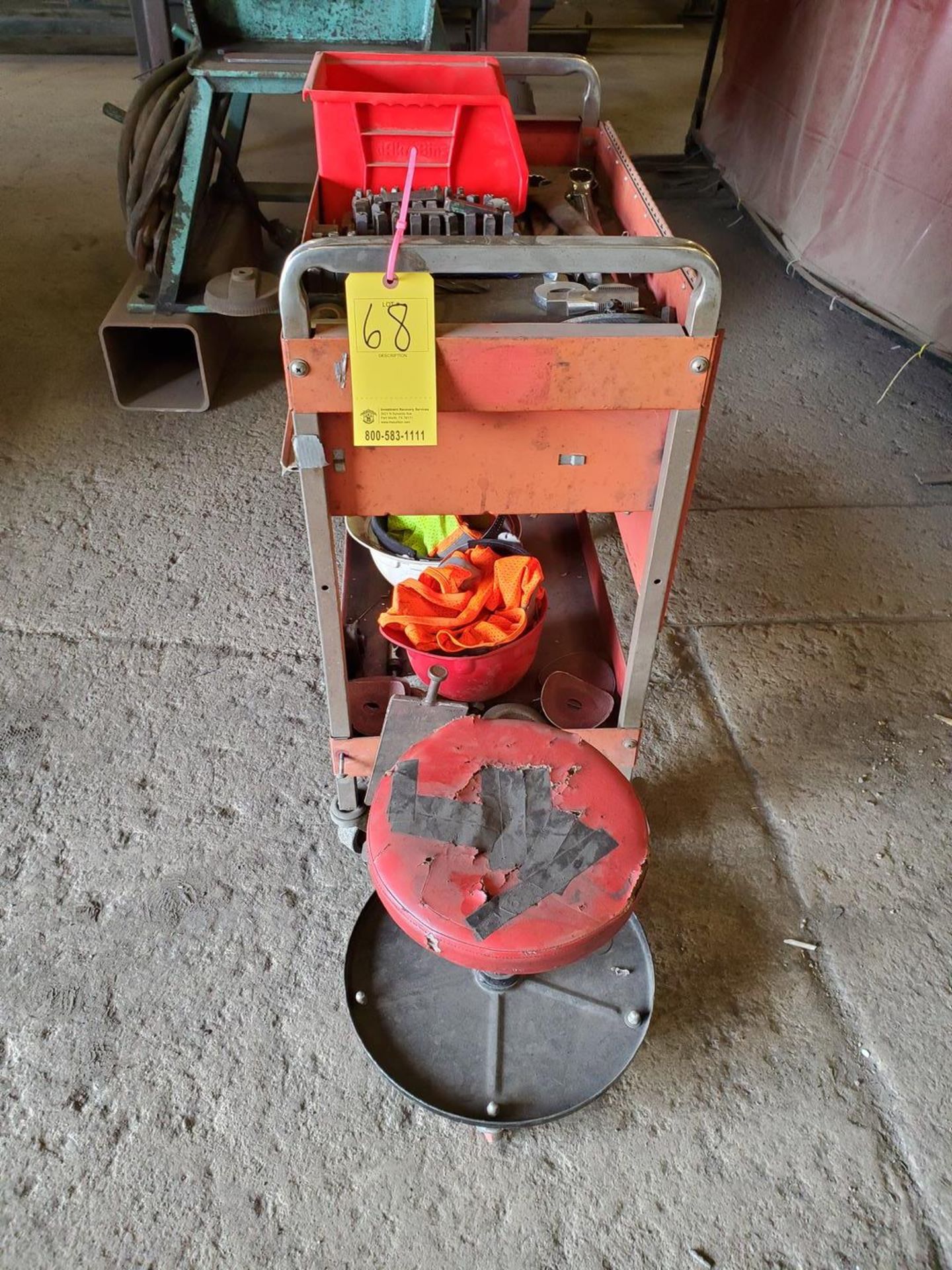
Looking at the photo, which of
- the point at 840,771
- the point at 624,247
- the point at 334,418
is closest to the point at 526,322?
the point at 624,247

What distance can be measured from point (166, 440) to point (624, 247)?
74.9 inches

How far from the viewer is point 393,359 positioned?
107 centimetres

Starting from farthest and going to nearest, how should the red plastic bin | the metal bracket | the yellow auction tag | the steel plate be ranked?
the red plastic bin < the steel plate < the metal bracket < the yellow auction tag

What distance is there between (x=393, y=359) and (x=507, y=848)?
609 millimetres

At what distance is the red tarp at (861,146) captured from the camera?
2.71m

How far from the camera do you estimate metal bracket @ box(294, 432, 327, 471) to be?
3.77ft

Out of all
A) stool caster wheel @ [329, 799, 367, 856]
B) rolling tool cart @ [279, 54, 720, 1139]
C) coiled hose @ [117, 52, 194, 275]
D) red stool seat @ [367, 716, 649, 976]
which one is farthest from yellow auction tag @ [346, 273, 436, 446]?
coiled hose @ [117, 52, 194, 275]

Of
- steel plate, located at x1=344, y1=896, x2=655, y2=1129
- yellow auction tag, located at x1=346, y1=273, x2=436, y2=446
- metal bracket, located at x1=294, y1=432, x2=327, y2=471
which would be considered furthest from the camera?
steel plate, located at x1=344, y1=896, x2=655, y2=1129

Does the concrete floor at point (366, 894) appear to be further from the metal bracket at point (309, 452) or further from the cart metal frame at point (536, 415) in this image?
the metal bracket at point (309, 452)

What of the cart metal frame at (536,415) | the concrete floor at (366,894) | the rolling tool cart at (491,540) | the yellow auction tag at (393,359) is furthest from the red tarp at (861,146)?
the yellow auction tag at (393,359)

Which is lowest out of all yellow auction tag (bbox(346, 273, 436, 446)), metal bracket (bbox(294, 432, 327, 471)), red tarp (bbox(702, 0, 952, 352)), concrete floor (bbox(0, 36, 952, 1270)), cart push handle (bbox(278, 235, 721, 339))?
concrete floor (bbox(0, 36, 952, 1270))

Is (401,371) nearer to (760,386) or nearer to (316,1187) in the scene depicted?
(316,1187)

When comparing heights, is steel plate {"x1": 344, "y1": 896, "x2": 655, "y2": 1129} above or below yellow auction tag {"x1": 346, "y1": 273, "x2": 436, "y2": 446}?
below

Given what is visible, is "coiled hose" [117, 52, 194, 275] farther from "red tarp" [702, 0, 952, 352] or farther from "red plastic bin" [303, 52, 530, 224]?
"red tarp" [702, 0, 952, 352]
